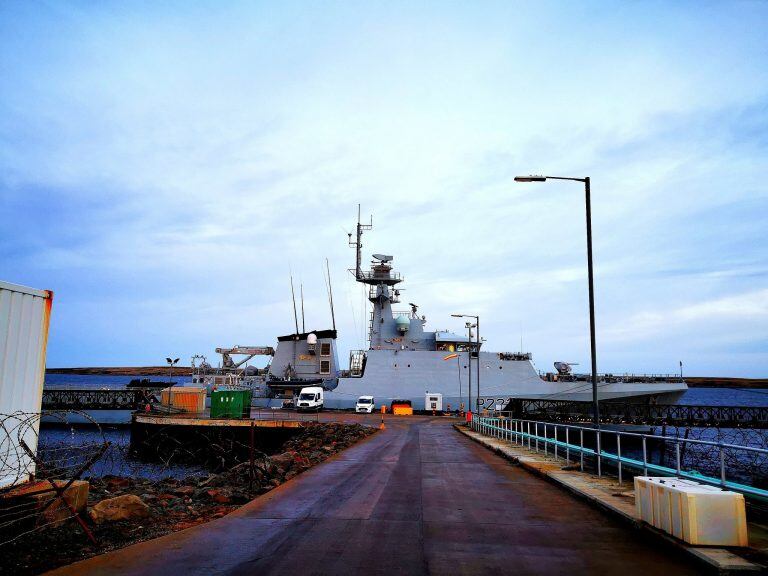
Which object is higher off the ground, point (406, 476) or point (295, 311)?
point (295, 311)

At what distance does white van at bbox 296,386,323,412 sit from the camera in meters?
51.2

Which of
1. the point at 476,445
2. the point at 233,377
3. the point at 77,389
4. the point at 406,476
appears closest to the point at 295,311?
the point at 233,377

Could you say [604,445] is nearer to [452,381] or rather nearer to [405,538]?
[452,381]

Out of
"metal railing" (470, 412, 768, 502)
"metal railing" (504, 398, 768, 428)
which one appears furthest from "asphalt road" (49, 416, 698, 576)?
"metal railing" (504, 398, 768, 428)

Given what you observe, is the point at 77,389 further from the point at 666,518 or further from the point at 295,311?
the point at 666,518

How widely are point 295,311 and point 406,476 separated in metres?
52.5

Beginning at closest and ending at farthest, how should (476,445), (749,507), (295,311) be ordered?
(749,507), (476,445), (295,311)

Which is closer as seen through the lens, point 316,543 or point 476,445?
point 316,543

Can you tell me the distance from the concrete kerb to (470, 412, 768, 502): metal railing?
29.3 inches

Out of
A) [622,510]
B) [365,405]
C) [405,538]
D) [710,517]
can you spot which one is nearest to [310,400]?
[365,405]

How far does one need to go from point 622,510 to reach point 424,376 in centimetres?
4719

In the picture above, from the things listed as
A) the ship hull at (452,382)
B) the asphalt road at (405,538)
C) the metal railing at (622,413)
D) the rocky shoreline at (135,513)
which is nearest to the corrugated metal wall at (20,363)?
the rocky shoreline at (135,513)

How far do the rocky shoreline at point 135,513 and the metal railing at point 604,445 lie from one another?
776 cm

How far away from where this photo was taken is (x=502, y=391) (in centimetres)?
5538
